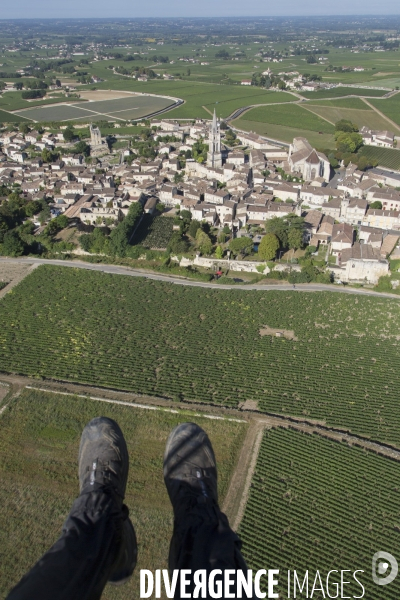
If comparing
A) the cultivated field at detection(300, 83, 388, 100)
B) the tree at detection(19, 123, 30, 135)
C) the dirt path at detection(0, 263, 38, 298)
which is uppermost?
the cultivated field at detection(300, 83, 388, 100)

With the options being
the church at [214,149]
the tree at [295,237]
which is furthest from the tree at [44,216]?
the tree at [295,237]

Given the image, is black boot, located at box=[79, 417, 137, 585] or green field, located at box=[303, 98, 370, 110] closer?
black boot, located at box=[79, 417, 137, 585]

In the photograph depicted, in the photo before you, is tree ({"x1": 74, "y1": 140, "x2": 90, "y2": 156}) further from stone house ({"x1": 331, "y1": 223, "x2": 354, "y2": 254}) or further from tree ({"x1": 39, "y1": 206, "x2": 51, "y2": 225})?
stone house ({"x1": 331, "y1": 223, "x2": 354, "y2": 254})

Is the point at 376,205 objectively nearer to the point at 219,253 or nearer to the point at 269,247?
the point at 269,247

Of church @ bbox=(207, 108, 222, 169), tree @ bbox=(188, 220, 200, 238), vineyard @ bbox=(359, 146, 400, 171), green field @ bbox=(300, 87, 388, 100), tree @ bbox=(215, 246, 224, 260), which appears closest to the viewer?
tree @ bbox=(215, 246, 224, 260)

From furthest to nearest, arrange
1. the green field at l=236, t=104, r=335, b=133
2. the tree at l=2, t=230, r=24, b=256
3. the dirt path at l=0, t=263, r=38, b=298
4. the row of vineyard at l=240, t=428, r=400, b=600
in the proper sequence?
the green field at l=236, t=104, r=335, b=133 < the tree at l=2, t=230, r=24, b=256 < the dirt path at l=0, t=263, r=38, b=298 < the row of vineyard at l=240, t=428, r=400, b=600

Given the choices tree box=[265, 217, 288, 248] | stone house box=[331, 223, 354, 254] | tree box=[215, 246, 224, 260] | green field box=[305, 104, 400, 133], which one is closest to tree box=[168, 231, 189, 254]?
tree box=[215, 246, 224, 260]

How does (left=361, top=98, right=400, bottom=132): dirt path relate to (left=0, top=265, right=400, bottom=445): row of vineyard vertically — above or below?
above
